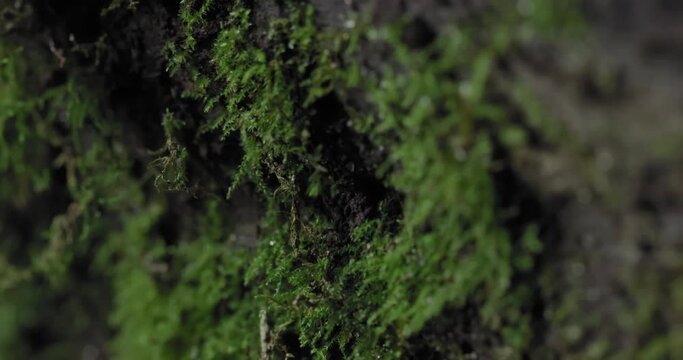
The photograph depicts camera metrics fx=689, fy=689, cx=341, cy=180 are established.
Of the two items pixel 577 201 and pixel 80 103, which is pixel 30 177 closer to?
pixel 80 103

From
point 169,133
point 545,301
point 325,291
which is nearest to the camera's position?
point 545,301

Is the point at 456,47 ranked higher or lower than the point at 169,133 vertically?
higher

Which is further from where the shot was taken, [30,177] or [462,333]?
[30,177]

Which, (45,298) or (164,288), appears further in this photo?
(45,298)

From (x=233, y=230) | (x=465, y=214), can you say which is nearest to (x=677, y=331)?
(x=465, y=214)

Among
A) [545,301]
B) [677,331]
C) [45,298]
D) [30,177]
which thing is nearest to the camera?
[677,331]

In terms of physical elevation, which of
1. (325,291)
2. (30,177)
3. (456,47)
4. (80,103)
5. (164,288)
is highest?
(456,47)

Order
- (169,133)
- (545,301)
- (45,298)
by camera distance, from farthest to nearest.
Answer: (45,298), (169,133), (545,301)

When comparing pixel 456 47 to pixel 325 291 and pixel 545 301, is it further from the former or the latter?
pixel 325 291

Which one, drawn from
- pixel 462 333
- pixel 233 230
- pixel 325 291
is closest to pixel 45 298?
pixel 233 230
